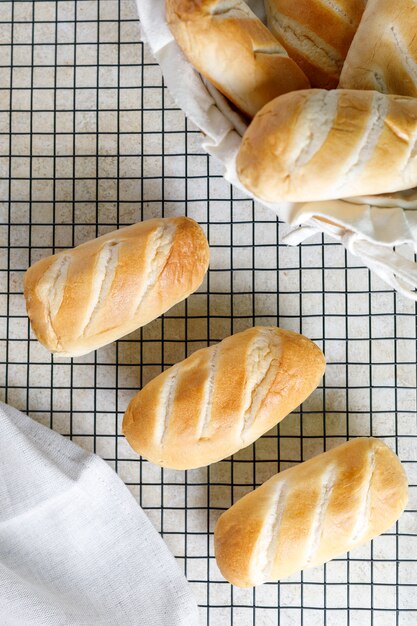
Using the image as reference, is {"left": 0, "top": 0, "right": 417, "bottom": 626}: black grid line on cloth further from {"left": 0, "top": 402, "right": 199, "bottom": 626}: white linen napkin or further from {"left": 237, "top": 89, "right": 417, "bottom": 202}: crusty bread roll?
{"left": 237, "top": 89, "right": 417, "bottom": 202}: crusty bread roll

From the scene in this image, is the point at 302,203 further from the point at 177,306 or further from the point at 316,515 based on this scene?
the point at 316,515

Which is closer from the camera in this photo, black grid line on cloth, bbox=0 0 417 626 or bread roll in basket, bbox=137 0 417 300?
bread roll in basket, bbox=137 0 417 300

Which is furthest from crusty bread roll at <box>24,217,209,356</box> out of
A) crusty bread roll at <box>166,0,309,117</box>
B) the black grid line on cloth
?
crusty bread roll at <box>166,0,309,117</box>

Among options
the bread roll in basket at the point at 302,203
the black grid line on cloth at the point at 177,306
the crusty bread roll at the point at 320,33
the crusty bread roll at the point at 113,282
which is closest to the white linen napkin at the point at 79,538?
the black grid line on cloth at the point at 177,306

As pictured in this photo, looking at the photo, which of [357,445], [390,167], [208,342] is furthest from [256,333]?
[390,167]

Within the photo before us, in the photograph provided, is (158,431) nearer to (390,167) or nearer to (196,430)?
(196,430)

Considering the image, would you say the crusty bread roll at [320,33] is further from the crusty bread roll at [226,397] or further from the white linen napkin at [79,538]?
the white linen napkin at [79,538]
